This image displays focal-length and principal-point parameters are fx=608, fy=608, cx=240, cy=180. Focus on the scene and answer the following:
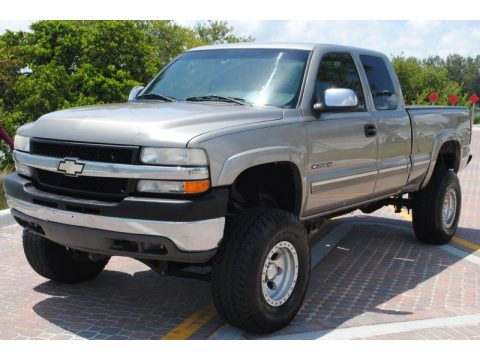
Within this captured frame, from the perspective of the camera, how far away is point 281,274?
444 cm

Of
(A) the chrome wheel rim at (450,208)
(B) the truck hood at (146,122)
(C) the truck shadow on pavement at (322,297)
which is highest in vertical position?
(B) the truck hood at (146,122)

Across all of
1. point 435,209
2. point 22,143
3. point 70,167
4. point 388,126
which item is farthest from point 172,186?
Answer: point 435,209

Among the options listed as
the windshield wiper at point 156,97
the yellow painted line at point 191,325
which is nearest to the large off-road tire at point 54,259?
the yellow painted line at point 191,325

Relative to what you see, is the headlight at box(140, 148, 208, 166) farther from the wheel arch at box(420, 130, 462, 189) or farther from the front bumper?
the wheel arch at box(420, 130, 462, 189)

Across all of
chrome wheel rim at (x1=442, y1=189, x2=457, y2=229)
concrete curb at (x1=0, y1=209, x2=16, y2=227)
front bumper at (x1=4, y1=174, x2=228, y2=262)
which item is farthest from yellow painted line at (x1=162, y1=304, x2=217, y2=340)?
concrete curb at (x1=0, y1=209, x2=16, y2=227)

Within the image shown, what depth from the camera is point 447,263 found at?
21.2 ft

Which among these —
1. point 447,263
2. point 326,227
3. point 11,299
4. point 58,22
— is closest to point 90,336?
point 11,299

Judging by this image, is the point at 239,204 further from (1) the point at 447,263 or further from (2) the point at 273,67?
(1) the point at 447,263

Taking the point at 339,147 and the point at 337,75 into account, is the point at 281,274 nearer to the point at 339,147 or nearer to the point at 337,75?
the point at 339,147

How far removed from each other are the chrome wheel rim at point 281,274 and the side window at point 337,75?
1.36 m

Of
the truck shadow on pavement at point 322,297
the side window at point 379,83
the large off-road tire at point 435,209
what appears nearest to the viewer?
the truck shadow on pavement at point 322,297

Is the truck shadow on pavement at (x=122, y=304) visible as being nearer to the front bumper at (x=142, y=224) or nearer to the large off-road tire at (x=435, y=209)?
the front bumper at (x=142, y=224)

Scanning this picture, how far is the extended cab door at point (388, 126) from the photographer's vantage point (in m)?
5.82

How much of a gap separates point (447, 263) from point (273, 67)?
3.00 m
